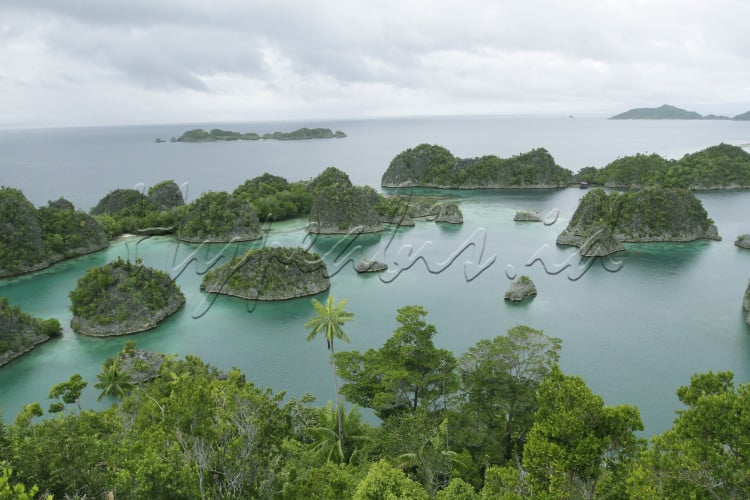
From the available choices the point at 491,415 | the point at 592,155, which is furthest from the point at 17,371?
the point at 592,155

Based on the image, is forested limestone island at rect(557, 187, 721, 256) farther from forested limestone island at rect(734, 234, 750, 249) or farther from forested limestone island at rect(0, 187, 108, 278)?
forested limestone island at rect(0, 187, 108, 278)

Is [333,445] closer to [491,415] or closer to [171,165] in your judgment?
[491,415]

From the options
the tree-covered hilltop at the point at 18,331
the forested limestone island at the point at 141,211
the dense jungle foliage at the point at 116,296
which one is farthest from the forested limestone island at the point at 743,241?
the forested limestone island at the point at 141,211

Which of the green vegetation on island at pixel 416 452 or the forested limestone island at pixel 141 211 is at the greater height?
the green vegetation on island at pixel 416 452

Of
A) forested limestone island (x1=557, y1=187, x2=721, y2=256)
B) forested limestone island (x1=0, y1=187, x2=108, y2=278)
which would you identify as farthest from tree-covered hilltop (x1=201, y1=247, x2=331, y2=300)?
forested limestone island (x1=557, y1=187, x2=721, y2=256)

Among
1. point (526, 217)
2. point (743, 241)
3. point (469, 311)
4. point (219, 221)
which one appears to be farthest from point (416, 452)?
point (526, 217)

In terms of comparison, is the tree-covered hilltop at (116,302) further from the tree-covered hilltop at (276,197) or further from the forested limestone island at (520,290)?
the tree-covered hilltop at (276,197)
